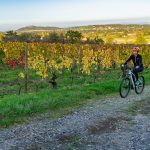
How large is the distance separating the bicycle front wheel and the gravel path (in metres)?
2.94

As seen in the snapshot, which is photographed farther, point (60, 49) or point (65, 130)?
point (60, 49)

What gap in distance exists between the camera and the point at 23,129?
945cm

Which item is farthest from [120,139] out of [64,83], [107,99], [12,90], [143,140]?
[64,83]

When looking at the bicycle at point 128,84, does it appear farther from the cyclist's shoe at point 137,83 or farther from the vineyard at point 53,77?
the vineyard at point 53,77

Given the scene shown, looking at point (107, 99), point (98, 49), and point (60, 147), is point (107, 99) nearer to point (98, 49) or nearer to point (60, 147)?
point (60, 147)

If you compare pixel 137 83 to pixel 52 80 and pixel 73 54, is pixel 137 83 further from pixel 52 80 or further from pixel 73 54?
pixel 73 54

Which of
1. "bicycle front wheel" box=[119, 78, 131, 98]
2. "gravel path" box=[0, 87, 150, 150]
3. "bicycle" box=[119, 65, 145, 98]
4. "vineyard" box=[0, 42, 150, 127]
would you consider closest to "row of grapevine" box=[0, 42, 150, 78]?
"vineyard" box=[0, 42, 150, 127]

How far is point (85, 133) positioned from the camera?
9.18 m

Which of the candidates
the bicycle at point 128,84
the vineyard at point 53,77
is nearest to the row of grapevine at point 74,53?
the vineyard at point 53,77

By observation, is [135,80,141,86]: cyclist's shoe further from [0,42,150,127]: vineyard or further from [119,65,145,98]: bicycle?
[0,42,150,127]: vineyard

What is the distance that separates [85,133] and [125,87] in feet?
20.3

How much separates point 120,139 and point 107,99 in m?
5.61

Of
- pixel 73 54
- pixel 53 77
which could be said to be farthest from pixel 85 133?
pixel 73 54

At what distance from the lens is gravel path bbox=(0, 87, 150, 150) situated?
26.8 feet
